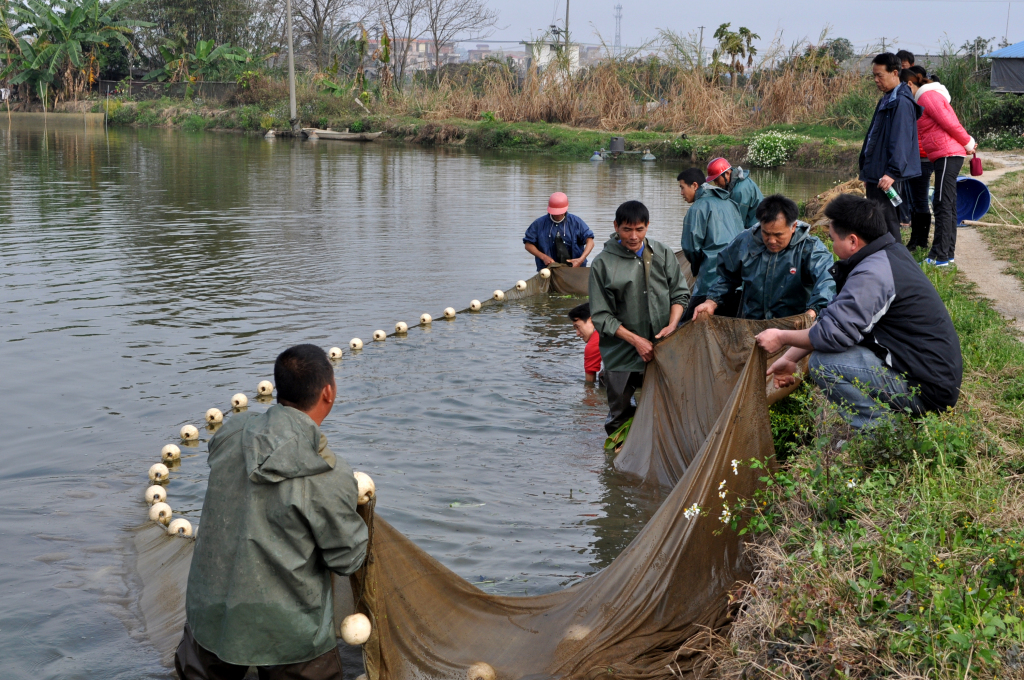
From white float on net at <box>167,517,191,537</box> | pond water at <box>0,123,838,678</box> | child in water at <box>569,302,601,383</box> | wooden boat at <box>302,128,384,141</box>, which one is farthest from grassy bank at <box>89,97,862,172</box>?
white float on net at <box>167,517,191,537</box>

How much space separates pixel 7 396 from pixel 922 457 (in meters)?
7.10

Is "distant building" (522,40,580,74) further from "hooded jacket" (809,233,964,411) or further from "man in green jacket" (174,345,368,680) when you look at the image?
"man in green jacket" (174,345,368,680)

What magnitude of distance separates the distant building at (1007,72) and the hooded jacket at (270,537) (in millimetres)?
28262

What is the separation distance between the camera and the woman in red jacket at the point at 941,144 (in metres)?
8.27

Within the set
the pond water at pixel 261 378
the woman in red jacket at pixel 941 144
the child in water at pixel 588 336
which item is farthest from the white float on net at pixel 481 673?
the woman in red jacket at pixel 941 144

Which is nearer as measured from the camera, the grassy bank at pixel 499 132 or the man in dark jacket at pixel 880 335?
the man in dark jacket at pixel 880 335

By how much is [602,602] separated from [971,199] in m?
8.07

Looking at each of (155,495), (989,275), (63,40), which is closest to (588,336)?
(155,495)

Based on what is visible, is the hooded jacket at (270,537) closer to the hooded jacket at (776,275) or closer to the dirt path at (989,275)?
the hooded jacket at (776,275)

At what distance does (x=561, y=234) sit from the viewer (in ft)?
36.0

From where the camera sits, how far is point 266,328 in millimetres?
9820

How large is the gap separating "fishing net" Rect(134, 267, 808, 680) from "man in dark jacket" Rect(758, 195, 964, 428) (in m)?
0.40

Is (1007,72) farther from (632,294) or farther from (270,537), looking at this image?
(270,537)

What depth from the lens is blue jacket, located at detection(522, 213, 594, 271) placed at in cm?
1094
